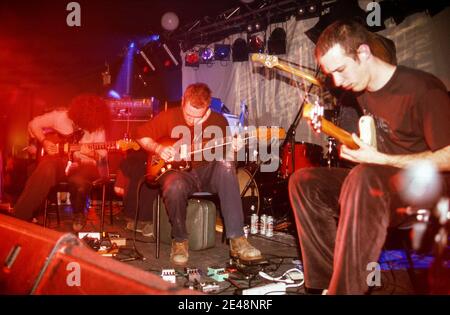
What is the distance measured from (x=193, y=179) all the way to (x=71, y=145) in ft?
6.47

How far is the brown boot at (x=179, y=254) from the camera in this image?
3.23 m

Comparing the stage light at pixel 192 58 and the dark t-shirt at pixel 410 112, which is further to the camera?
the stage light at pixel 192 58

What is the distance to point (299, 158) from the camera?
18.5 feet

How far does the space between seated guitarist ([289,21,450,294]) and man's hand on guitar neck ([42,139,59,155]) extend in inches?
133

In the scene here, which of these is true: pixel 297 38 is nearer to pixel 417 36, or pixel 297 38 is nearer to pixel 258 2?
pixel 258 2

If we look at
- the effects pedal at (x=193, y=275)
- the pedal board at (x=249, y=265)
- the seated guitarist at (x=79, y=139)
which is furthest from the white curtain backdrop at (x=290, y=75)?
the effects pedal at (x=193, y=275)

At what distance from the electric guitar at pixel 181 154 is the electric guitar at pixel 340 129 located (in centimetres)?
154

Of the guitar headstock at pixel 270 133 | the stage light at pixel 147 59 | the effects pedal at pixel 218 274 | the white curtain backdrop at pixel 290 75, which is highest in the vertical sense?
the stage light at pixel 147 59

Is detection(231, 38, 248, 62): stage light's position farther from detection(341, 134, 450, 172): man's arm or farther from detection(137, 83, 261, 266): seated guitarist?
detection(341, 134, 450, 172): man's arm

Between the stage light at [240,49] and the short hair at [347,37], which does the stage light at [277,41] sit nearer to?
the stage light at [240,49]

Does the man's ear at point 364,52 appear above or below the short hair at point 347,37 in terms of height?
below

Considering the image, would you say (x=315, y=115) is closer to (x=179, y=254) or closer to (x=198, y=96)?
(x=198, y=96)
